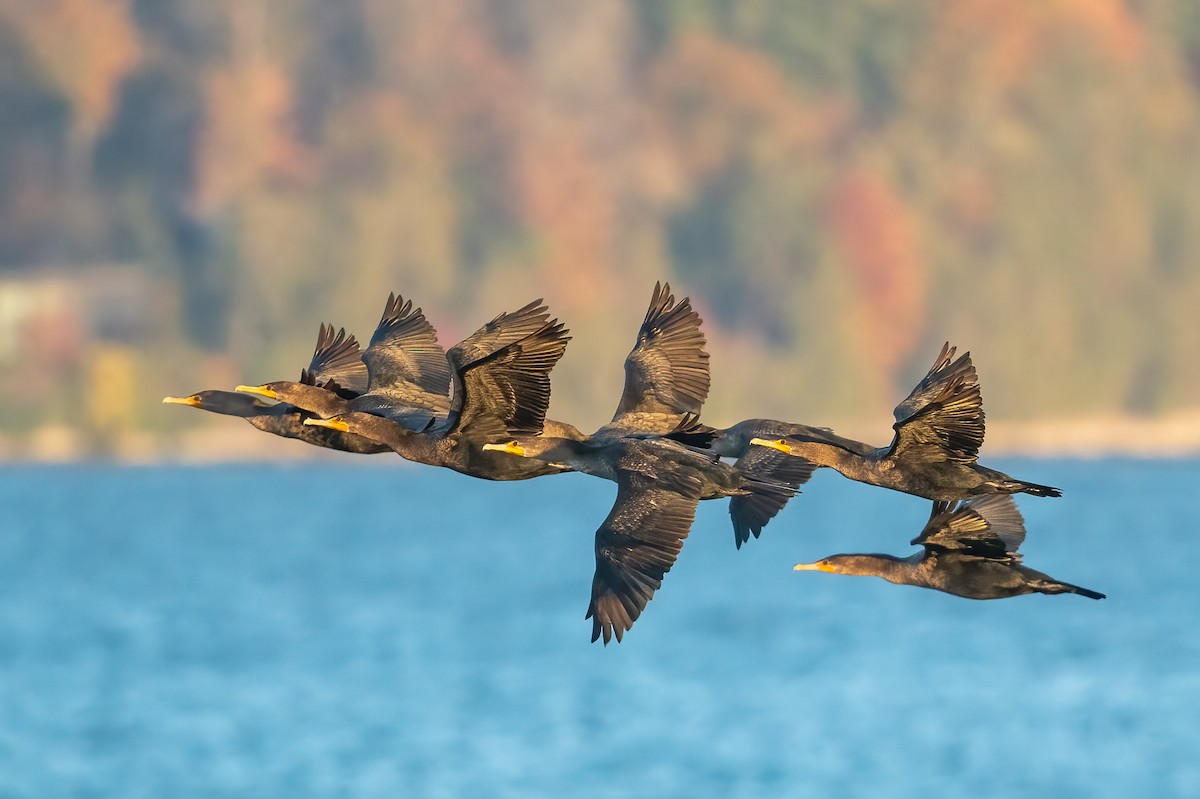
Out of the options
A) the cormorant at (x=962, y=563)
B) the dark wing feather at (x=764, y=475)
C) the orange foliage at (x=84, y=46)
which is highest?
the orange foliage at (x=84, y=46)

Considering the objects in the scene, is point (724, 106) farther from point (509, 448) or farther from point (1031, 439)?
point (509, 448)

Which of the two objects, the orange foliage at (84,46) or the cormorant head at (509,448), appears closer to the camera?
Result: the cormorant head at (509,448)

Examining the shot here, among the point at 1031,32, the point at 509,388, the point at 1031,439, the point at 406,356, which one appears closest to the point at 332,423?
the point at 509,388

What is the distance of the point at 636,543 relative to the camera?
50.4 ft

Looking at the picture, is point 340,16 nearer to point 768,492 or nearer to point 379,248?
point 379,248

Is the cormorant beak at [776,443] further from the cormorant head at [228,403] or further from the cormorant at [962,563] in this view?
the cormorant head at [228,403]

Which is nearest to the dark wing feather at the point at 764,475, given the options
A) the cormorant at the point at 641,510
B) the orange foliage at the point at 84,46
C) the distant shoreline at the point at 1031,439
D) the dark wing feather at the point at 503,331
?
the cormorant at the point at 641,510

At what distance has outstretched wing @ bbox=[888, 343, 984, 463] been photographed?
46.3ft

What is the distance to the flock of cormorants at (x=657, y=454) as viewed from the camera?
14352 millimetres

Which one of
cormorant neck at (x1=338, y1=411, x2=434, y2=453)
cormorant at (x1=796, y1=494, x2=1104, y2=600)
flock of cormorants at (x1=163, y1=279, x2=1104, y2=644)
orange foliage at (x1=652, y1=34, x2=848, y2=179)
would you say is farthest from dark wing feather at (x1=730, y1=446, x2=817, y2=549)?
orange foliage at (x1=652, y1=34, x2=848, y2=179)

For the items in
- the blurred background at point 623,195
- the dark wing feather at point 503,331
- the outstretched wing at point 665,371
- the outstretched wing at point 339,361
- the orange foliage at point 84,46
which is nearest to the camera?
the dark wing feather at point 503,331

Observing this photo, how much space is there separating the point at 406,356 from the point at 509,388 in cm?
406

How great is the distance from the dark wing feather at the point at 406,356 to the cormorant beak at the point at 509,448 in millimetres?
3451

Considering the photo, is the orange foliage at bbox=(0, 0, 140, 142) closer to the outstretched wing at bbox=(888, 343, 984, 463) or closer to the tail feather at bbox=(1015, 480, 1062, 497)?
the outstretched wing at bbox=(888, 343, 984, 463)
